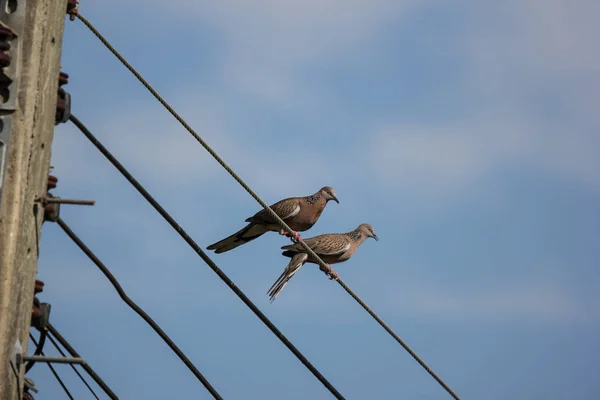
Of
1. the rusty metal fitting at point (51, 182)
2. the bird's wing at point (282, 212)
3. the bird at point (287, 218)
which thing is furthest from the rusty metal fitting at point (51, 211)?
the bird's wing at point (282, 212)

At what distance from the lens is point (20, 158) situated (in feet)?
15.5

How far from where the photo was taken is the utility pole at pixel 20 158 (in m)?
4.64

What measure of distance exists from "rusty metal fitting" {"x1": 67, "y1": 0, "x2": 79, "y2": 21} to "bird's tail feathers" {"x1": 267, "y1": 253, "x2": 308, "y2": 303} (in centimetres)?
588

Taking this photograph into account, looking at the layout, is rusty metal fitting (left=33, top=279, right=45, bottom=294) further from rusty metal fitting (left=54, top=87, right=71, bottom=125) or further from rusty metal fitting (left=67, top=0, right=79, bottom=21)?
rusty metal fitting (left=67, top=0, right=79, bottom=21)

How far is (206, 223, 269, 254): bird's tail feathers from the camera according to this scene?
11664 millimetres

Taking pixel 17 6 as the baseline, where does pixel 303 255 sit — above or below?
above

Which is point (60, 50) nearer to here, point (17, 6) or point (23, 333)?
point (17, 6)

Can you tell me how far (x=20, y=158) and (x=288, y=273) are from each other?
701 cm

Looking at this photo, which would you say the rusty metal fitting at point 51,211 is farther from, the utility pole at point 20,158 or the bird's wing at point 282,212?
the bird's wing at point 282,212

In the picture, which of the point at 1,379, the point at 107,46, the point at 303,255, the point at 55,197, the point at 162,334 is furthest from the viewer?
the point at 303,255

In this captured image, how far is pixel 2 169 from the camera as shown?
464 centimetres

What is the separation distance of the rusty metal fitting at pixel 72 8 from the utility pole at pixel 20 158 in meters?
0.94

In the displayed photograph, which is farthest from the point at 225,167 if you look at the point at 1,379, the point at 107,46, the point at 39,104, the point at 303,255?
the point at 303,255

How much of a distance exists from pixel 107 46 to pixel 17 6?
4.71 ft
